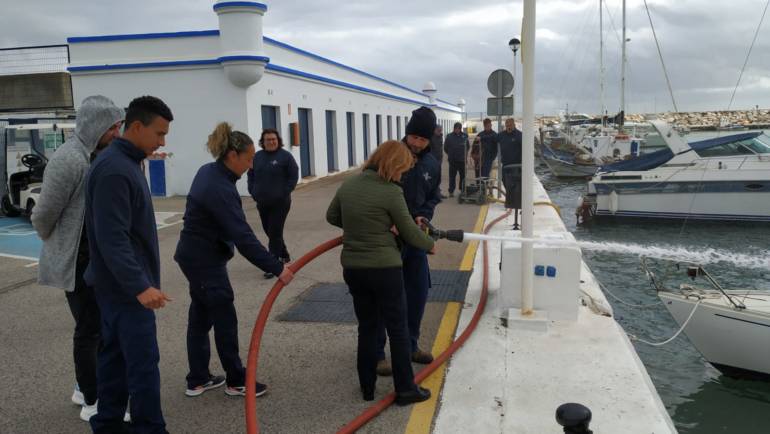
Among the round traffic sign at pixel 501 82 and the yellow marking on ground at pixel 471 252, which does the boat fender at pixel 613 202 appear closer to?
the round traffic sign at pixel 501 82

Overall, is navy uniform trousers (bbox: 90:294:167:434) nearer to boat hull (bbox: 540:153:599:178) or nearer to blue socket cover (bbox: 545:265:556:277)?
blue socket cover (bbox: 545:265:556:277)

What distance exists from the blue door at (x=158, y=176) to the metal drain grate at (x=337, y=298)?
392 inches

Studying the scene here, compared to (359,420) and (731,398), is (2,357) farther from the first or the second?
(731,398)

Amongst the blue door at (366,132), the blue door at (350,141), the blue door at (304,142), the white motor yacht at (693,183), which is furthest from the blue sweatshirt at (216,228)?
the blue door at (366,132)

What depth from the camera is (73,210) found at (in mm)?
3533

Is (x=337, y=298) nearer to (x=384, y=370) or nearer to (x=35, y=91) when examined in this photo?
(x=384, y=370)

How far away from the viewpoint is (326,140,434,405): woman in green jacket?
12.0ft

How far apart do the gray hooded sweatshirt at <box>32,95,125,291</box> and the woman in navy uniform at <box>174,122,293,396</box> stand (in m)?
0.64

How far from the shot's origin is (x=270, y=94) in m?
16.1

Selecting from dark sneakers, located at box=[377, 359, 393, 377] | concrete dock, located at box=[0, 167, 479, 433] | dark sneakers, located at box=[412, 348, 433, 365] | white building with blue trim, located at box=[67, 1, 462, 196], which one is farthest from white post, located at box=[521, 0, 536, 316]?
white building with blue trim, located at box=[67, 1, 462, 196]

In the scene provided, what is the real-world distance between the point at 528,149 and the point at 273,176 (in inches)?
137

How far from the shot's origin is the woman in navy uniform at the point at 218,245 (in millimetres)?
3723

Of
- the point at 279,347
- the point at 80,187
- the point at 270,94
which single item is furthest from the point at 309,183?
the point at 80,187

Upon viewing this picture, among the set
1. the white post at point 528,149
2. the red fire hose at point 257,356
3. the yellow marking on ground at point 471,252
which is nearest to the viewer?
the red fire hose at point 257,356
